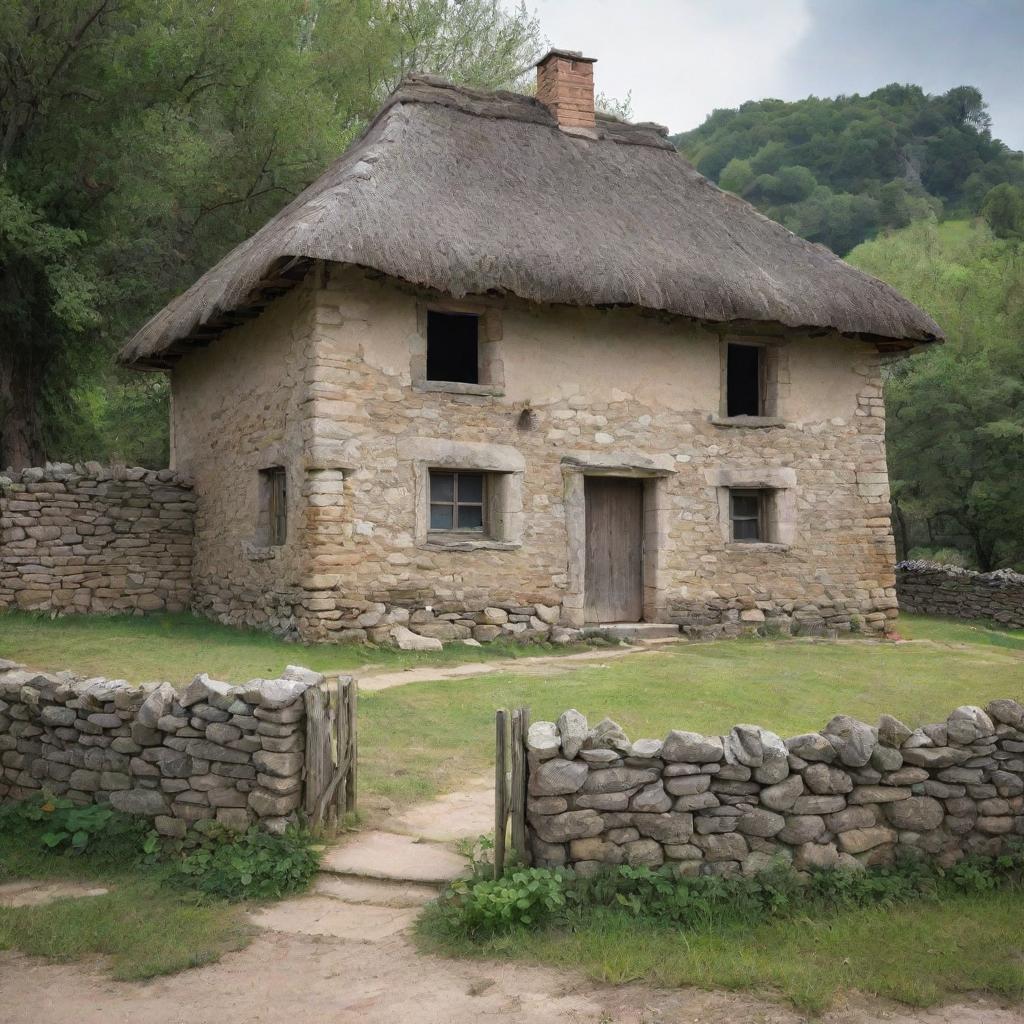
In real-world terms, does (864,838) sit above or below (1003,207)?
below

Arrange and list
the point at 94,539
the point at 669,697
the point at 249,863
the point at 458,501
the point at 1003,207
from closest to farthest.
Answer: the point at 249,863
the point at 669,697
the point at 458,501
the point at 94,539
the point at 1003,207

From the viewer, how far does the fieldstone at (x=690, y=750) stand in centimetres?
444

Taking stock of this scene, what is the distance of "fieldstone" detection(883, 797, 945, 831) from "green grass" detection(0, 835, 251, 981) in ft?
9.12

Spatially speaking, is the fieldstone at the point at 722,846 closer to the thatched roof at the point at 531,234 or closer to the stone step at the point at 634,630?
the thatched roof at the point at 531,234

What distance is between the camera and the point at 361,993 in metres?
3.68

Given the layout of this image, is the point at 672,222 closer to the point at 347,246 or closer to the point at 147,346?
the point at 347,246

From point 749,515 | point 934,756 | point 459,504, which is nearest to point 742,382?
point 749,515

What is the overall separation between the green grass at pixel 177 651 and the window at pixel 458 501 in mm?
1408

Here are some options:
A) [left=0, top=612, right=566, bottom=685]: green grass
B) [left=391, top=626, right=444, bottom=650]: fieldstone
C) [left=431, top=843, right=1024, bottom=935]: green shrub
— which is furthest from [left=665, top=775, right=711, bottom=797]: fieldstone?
[left=391, top=626, right=444, bottom=650]: fieldstone

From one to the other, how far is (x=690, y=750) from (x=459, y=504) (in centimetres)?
753

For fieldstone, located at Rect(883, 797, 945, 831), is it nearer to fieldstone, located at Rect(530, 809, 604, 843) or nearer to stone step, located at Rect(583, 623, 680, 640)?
fieldstone, located at Rect(530, 809, 604, 843)

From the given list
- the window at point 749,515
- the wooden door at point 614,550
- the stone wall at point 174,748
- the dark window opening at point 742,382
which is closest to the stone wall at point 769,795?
the stone wall at point 174,748

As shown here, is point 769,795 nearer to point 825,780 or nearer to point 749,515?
point 825,780

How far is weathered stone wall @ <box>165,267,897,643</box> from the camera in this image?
1097 cm
